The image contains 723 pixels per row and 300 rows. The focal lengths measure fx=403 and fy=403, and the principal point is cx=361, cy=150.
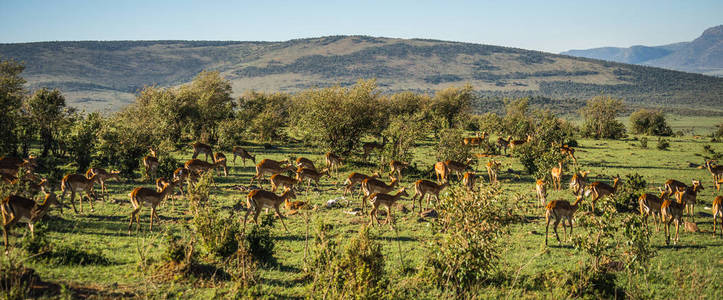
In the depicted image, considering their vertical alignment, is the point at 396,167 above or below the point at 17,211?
above

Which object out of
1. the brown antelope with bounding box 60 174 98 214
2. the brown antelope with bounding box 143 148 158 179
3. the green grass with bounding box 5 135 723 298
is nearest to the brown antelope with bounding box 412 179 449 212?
the green grass with bounding box 5 135 723 298

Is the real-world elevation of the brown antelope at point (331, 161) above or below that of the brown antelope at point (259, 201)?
above

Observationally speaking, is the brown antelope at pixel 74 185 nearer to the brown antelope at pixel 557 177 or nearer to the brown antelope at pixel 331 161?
the brown antelope at pixel 331 161

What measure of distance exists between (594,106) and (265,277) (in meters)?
50.9

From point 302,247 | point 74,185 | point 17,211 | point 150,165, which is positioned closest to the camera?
point 17,211

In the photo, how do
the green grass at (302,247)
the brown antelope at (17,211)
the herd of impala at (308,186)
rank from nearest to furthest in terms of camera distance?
1. the green grass at (302,247)
2. the brown antelope at (17,211)
3. the herd of impala at (308,186)

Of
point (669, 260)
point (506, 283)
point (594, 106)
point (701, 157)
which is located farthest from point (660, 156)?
point (506, 283)

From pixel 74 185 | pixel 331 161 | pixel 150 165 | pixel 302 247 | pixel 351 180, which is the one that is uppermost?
pixel 331 161

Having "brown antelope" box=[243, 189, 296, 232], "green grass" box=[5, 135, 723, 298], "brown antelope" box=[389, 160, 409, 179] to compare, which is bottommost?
"green grass" box=[5, 135, 723, 298]

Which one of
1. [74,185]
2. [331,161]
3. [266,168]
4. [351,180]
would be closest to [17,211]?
[74,185]

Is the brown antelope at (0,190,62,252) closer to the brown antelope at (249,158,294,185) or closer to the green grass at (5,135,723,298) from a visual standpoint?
the green grass at (5,135,723,298)

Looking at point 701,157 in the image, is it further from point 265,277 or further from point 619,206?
point 265,277

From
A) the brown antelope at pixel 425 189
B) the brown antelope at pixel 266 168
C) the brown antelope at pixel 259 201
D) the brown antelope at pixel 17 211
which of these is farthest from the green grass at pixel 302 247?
the brown antelope at pixel 425 189

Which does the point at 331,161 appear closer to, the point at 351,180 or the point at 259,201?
the point at 351,180
